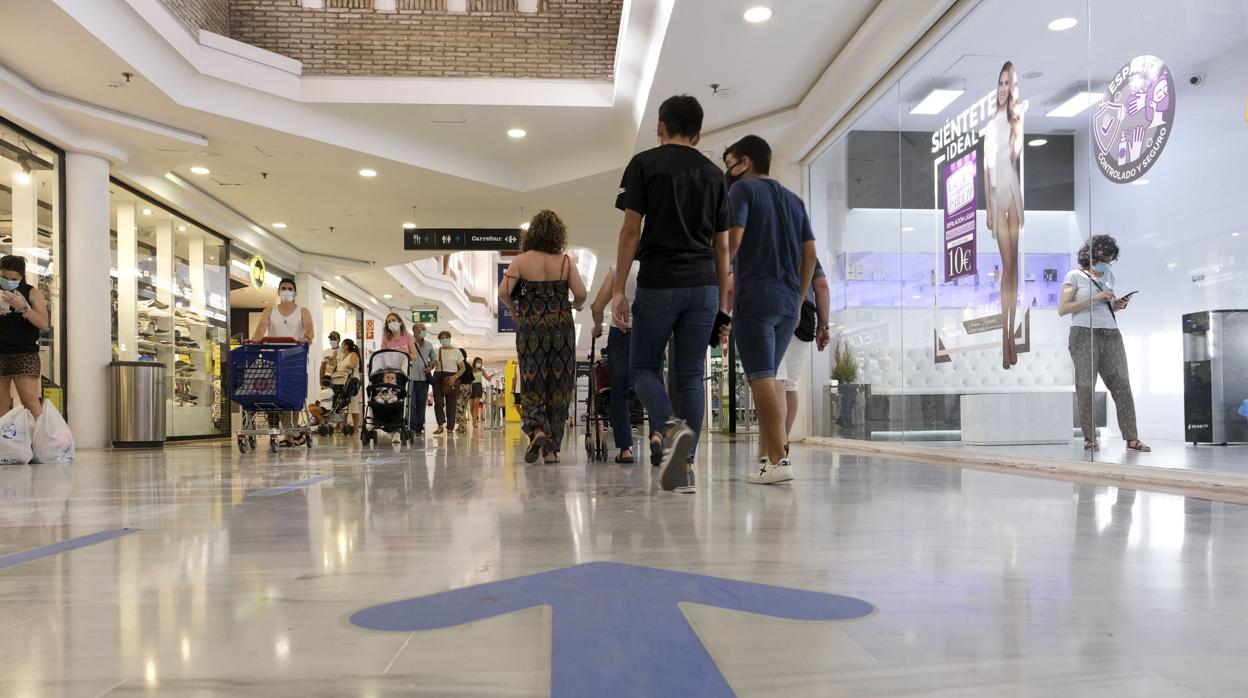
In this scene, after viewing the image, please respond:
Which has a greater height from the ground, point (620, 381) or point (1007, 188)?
point (1007, 188)

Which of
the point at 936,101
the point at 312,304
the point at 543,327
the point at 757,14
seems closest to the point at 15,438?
the point at 543,327

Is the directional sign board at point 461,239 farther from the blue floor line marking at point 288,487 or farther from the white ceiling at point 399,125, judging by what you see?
the blue floor line marking at point 288,487

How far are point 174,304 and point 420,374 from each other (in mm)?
4962

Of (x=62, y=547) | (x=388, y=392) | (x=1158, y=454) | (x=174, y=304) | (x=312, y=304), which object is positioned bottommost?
(x=1158, y=454)

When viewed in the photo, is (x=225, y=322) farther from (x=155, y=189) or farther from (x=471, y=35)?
(x=471, y=35)

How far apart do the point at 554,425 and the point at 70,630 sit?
4141 mm

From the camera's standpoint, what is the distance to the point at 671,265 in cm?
367

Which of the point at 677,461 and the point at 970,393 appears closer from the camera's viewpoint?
the point at 677,461

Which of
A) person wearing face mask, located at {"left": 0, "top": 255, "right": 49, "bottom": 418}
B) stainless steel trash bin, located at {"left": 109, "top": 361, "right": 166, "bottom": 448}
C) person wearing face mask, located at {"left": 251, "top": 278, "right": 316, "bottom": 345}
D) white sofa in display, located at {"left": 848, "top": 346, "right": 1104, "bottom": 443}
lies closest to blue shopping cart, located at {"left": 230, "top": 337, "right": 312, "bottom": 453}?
person wearing face mask, located at {"left": 251, "top": 278, "right": 316, "bottom": 345}

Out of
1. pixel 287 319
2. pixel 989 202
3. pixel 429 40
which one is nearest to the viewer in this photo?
pixel 989 202

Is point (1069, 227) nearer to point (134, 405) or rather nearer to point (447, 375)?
point (447, 375)

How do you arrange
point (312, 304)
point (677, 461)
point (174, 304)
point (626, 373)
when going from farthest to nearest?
1. point (312, 304)
2. point (174, 304)
3. point (626, 373)
4. point (677, 461)

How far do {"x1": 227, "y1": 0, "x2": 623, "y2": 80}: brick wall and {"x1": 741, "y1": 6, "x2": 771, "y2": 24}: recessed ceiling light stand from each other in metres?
3.11

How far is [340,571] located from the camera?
1791 millimetres
